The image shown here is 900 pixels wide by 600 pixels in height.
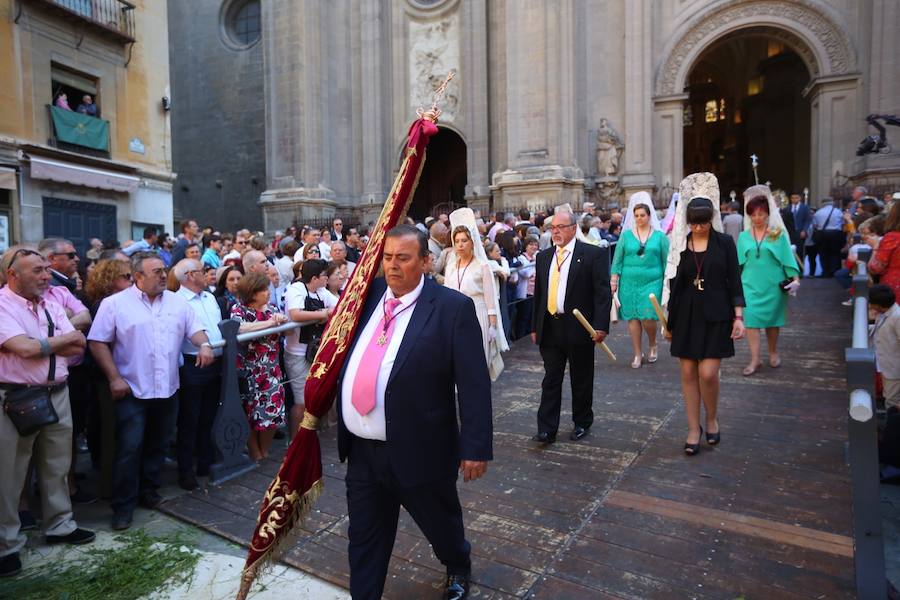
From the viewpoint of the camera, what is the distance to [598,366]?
27.0 ft

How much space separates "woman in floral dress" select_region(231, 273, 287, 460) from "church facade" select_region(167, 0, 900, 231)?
14.5 m

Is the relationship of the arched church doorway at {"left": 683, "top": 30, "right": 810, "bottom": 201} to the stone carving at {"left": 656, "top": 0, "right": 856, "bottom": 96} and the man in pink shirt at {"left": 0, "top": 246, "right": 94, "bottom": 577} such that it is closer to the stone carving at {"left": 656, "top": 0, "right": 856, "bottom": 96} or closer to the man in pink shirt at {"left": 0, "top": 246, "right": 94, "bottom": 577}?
the stone carving at {"left": 656, "top": 0, "right": 856, "bottom": 96}

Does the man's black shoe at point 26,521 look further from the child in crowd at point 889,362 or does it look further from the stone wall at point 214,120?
the stone wall at point 214,120

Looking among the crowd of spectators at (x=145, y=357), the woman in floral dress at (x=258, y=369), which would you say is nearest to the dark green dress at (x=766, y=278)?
the crowd of spectators at (x=145, y=357)

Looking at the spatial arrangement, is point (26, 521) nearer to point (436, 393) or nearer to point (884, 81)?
point (436, 393)

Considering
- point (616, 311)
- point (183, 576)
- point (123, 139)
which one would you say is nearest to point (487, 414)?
point (183, 576)

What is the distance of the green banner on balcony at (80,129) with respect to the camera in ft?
53.3

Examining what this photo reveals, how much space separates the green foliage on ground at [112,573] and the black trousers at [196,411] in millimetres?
987

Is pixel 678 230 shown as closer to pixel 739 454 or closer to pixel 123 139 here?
pixel 739 454

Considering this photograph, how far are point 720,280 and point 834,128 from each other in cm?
1790

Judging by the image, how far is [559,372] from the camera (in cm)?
545

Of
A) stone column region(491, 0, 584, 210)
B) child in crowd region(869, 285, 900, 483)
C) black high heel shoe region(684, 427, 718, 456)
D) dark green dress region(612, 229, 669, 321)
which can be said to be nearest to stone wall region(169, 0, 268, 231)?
stone column region(491, 0, 584, 210)

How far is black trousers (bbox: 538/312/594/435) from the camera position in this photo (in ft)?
17.8

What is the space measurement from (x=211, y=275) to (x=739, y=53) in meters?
32.0
